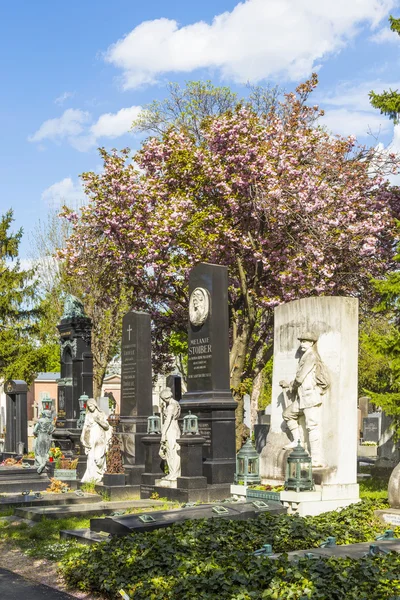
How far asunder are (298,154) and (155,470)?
32.4ft

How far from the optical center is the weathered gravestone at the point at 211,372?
16.1m

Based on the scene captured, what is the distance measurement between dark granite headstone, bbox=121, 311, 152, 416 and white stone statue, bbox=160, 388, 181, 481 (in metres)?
1.86

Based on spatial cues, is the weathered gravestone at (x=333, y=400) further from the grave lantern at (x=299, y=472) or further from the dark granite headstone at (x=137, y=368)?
the dark granite headstone at (x=137, y=368)

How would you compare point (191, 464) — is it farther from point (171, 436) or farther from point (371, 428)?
point (371, 428)

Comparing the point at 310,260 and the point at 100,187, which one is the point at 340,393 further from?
the point at 100,187

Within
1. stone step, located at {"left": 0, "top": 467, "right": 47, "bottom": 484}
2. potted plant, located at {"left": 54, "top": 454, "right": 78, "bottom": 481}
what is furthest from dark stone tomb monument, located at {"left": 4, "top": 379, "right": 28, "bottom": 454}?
potted plant, located at {"left": 54, "top": 454, "right": 78, "bottom": 481}

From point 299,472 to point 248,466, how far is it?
1.80 m

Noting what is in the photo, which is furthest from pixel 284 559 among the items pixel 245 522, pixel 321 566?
pixel 245 522

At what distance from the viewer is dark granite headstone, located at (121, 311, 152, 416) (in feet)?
62.8

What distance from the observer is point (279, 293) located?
888 inches

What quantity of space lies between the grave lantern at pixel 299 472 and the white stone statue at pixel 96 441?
6.01m

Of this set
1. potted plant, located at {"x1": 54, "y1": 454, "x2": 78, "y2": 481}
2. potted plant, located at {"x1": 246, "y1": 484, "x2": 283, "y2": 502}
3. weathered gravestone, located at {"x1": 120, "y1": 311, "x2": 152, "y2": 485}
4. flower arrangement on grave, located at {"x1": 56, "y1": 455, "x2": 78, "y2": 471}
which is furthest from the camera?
weathered gravestone, located at {"x1": 120, "y1": 311, "x2": 152, "y2": 485}

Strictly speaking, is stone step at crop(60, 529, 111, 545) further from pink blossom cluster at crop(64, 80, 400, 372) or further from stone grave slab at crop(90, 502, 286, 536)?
pink blossom cluster at crop(64, 80, 400, 372)

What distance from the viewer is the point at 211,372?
16.5m
